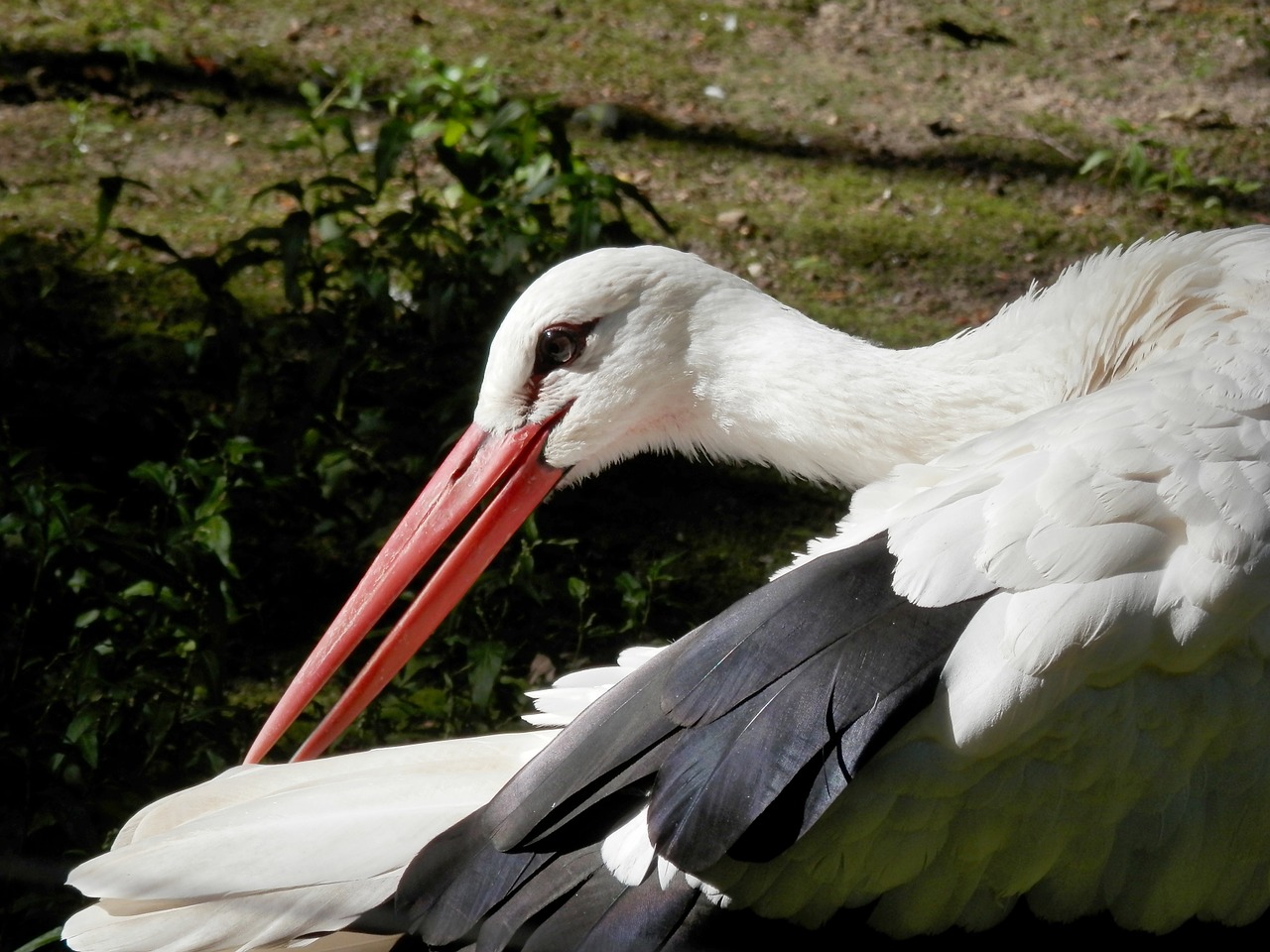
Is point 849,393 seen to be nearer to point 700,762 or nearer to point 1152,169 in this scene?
point 700,762

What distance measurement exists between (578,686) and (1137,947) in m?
0.84

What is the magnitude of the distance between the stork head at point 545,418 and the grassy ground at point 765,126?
129 cm

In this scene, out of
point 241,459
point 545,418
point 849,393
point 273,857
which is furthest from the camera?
point 241,459

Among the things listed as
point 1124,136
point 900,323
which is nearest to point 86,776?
point 900,323

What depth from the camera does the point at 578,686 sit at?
87.0 inches

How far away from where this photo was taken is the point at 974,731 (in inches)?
67.6

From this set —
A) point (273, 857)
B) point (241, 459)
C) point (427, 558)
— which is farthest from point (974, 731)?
point (241, 459)

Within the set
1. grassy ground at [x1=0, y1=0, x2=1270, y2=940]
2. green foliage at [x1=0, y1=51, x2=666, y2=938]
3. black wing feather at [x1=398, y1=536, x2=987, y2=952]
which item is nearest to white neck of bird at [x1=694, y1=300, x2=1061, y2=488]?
black wing feather at [x1=398, y1=536, x2=987, y2=952]

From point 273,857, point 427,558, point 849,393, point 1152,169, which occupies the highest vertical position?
point 849,393

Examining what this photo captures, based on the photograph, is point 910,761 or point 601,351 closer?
point 910,761

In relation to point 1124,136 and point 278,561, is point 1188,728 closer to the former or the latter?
point 278,561

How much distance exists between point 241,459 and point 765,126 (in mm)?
3160

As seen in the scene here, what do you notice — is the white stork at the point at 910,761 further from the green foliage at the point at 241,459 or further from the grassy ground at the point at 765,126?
the grassy ground at the point at 765,126

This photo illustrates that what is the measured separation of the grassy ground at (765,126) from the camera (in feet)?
15.5
